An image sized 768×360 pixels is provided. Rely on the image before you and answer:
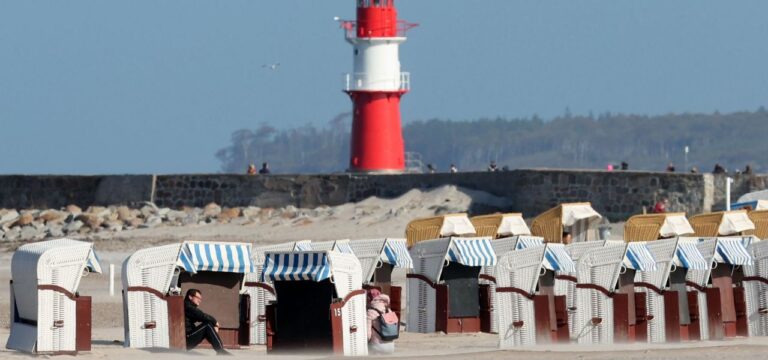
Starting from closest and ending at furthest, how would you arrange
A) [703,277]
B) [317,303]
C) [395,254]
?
[317,303], [703,277], [395,254]

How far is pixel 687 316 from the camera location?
16.8m

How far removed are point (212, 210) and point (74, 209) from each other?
3.30m

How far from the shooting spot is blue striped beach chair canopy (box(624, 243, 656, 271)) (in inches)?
619

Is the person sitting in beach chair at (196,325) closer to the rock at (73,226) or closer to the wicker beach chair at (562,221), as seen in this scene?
the wicker beach chair at (562,221)

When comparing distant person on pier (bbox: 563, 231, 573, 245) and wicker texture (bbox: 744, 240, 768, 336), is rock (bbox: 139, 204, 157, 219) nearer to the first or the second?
distant person on pier (bbox: 563, 231, 573, 245)

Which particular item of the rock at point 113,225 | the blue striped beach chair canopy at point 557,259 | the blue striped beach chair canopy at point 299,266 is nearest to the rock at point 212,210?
the rock at point 113,225

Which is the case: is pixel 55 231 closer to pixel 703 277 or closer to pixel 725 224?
pixel 725 224

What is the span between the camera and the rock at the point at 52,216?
33.9 meters

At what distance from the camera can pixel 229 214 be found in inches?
1275

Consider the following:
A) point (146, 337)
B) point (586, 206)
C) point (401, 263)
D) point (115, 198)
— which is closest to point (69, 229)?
point (115, 198)

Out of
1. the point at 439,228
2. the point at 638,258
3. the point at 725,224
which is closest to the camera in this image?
the point at 638,258

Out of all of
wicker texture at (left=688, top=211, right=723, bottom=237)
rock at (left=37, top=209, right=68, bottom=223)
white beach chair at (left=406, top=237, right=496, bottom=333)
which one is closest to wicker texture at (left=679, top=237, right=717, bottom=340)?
white beach chair at (left=406, top=237, right=496, bottom=333)

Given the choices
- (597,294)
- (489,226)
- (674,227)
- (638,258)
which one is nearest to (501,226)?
(489,226)

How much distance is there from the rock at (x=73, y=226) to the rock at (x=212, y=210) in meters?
2.26
